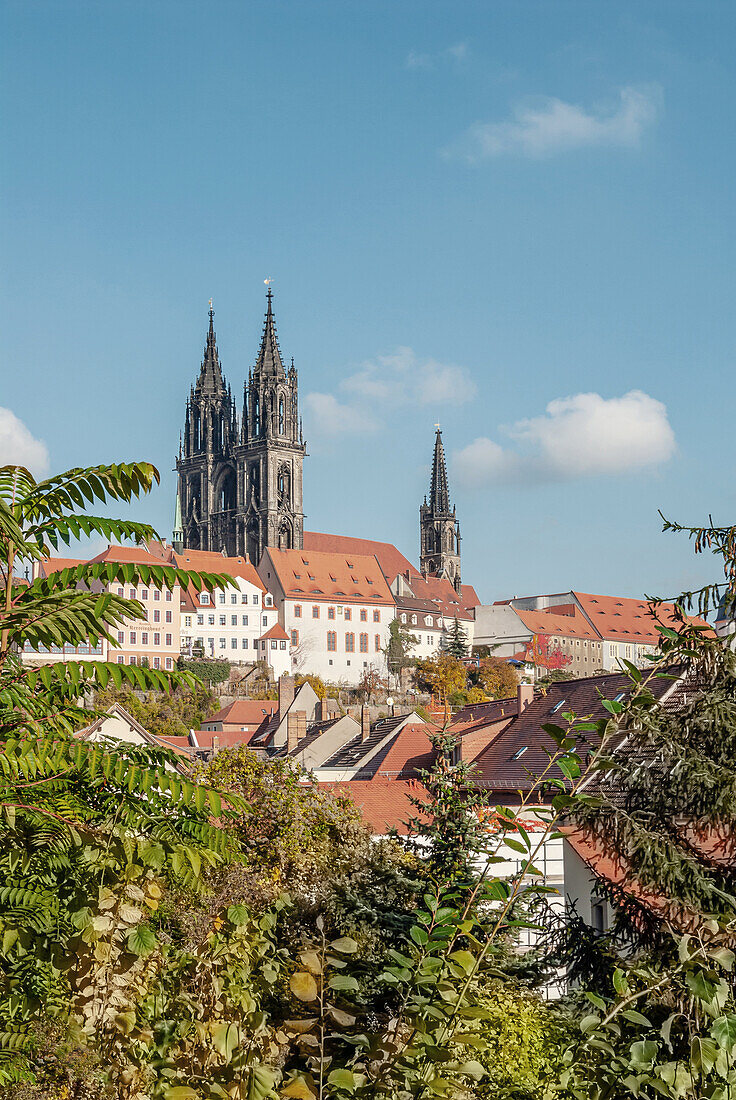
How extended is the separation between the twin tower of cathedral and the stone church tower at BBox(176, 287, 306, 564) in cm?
13

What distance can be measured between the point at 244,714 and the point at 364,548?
68.2 metres

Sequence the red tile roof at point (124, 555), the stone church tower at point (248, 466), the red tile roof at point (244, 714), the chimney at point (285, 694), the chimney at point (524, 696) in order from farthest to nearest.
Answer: the stone church tower at point (248, 466), the red tile roof at point (124, 555), the red tile roof at point (244, 714), the chimney at point (285, 694), the chimney at point (524, 696)

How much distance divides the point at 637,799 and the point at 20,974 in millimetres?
2529

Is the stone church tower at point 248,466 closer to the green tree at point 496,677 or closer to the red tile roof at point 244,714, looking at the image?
the green tree at point 496,677

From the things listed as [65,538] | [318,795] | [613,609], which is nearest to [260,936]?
[65,538]

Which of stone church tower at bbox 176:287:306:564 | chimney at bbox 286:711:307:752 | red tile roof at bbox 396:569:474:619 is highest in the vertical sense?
stone church tower at bbox 176:287:306:564

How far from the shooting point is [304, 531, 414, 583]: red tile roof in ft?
500

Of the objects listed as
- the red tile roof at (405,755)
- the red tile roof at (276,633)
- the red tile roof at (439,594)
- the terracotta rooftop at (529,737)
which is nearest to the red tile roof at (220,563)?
the red tile roof at (276,633)

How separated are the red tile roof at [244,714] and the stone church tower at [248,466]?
42354 mm

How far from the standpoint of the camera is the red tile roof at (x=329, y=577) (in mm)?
129375

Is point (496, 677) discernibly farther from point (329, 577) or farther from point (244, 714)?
point (244, 714)

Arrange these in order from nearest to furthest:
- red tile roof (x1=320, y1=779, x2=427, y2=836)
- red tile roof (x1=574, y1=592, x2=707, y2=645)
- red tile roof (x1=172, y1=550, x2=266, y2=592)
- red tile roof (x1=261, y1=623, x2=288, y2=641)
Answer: red tile roof (x1=320, y1=779, x2=427, y2=836)
red tile roof (x1=261, y1=623, x2=288, y2=641)
red tile roof (x1=172, y1=550, x2=266, y2=592)
red tile roof (x1=574, y1=592, x2=707, y2=645)

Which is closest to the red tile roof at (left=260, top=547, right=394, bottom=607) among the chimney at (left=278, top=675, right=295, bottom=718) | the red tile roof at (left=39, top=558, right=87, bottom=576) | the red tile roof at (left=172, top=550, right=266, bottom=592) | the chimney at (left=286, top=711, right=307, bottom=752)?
the red tile roof at (left=172, top=550, right=266, bottom=592)

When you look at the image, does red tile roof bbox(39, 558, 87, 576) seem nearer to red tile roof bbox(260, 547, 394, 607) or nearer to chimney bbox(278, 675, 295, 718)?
chimney bbox(278, 675, 295, 718)
